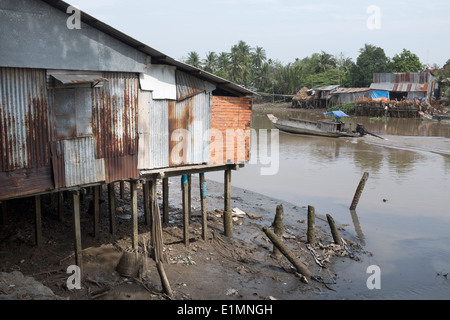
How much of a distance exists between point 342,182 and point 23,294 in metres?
17.9

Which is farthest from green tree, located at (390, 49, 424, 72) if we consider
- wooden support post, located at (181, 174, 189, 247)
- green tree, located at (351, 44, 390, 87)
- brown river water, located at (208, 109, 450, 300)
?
wooden support post, located at (181, 174, 189, 247)

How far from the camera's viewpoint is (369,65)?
58.2 m

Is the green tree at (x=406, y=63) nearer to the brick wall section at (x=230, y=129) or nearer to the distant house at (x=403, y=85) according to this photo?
the distant house at (x=403, y=85)

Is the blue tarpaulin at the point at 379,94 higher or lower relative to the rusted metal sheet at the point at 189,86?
higher

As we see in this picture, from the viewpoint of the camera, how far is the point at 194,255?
37.9 feet

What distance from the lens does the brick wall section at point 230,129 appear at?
38.7 feet

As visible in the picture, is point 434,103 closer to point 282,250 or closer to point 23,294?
point 282,250

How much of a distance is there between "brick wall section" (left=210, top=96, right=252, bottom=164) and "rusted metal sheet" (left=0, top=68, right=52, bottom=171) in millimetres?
4599

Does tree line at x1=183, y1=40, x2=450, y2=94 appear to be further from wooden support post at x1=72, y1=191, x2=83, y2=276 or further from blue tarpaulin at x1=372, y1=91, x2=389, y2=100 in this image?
wooden support post at x1=72, y1=191, x2=83, y2=276

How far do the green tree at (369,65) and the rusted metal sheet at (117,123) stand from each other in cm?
5339

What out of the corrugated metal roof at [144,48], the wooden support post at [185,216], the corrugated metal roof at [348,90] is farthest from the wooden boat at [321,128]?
the wooden support post at [185,216]

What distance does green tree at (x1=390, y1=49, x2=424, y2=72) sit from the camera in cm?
5647

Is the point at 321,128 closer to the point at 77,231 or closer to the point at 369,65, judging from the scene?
the point at 369,65
